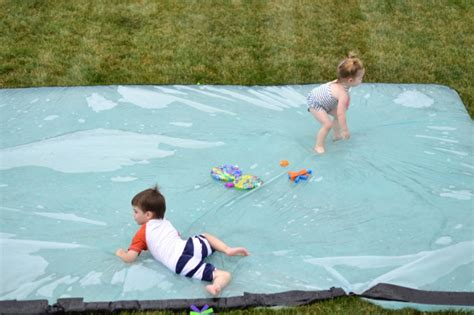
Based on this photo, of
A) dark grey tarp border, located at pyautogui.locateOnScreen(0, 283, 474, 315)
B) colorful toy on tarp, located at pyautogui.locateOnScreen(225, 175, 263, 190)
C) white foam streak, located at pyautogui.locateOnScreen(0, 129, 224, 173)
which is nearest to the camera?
dark grey tarp border, located at pyautogui.locateOnScreen(0, 283, 474, 315)

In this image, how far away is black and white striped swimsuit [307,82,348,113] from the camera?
491cm

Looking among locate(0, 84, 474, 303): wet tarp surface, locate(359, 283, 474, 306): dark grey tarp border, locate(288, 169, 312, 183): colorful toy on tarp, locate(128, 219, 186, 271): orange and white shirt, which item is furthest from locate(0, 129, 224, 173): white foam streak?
locate(359, 283, 474, 306): dark grey tarp border

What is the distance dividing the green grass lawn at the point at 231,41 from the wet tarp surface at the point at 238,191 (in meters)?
0.54

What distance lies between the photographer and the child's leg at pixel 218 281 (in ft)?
11.3

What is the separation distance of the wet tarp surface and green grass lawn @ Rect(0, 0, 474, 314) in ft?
1.76

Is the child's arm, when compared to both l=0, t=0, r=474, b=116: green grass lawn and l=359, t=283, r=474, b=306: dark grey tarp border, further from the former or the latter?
l=0, t=0, r=474, b=116: green grass lawn

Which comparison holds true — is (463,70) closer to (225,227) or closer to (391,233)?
(391,233)

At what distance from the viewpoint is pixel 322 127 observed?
16.0 ft

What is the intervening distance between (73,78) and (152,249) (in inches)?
120

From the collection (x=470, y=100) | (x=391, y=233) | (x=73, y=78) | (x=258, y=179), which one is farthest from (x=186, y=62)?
(x=391, y=233)

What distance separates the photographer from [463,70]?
6.46 metres

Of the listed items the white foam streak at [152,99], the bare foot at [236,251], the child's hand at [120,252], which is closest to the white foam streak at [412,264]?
the bare foot at [236,251]

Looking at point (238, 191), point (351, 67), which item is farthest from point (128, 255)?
point (351, 67)

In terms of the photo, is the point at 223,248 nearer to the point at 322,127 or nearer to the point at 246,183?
the point at 246,183
